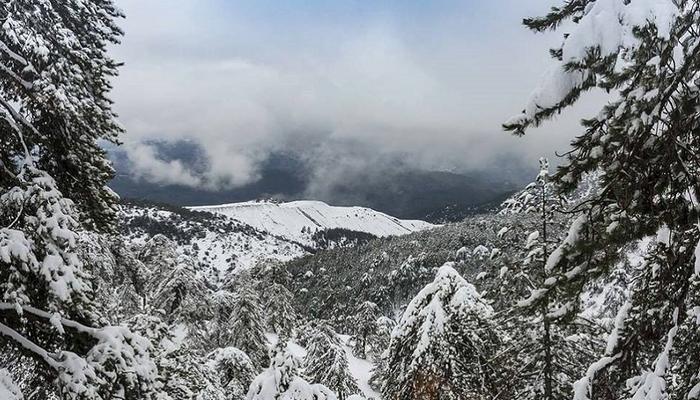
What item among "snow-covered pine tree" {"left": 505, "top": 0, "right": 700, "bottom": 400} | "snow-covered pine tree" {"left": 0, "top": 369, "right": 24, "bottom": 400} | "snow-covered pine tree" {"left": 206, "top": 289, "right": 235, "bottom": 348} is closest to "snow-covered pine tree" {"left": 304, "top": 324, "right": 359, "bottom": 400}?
"snow-covered pine tree" {"left": 206, "top": 289, "right": 235, "bottom": 348}

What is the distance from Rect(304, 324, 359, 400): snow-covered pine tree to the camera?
70.2 ft

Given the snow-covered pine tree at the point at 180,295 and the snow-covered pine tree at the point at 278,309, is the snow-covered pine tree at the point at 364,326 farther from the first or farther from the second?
the snow-covered pine tree at the point at 180,295

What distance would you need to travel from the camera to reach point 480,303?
39.3 feet

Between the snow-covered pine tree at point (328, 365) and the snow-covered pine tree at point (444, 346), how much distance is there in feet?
30.5

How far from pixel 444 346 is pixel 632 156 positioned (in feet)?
28.4

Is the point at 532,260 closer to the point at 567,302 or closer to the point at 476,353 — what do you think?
the point at 476,353

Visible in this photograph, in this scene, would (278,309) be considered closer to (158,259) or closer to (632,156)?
(158,259)

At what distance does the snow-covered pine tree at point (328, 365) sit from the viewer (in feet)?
70.2

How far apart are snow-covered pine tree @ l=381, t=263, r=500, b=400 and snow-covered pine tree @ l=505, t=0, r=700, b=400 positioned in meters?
6.68

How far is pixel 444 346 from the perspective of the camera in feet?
37.0

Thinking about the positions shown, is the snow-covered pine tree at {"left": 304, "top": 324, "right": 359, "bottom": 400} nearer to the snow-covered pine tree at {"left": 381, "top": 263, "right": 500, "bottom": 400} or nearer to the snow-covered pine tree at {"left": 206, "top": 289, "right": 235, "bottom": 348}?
the snow-covered pine tree at {"left": 381, "top": 263, "right": 500, "bottom": 400}

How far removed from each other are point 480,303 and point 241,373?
15.1 meters

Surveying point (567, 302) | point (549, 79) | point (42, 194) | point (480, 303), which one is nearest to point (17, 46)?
point (42, 194)

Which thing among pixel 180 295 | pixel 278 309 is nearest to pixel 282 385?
pixel 180 295
